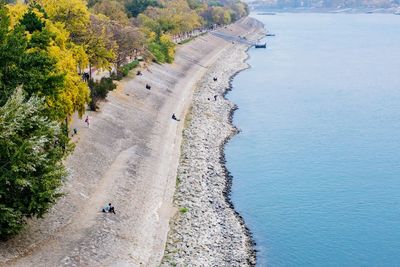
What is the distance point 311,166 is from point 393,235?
1791cm

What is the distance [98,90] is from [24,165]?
1553 inches

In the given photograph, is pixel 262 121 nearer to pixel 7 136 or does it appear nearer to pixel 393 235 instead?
pixel 393 235

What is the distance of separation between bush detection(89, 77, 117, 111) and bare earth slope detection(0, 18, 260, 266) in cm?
130

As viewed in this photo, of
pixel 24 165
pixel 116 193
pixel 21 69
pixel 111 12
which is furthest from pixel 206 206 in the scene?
pixel 111 12

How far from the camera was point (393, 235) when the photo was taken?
50594mm

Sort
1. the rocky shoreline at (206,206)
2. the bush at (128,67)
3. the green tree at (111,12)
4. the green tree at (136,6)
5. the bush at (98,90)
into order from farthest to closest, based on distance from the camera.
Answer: the green tree at (136,6), the green tree at (111,12), the bush at (128,67), the bush at (98,90), the rocky shoreline at (206,206)

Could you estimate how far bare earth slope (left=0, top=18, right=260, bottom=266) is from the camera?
38906 millimetres

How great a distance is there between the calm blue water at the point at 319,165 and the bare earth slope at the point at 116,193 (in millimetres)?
7740

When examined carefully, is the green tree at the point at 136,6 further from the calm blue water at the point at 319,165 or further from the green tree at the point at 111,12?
the calm blue water at the point at 319,165

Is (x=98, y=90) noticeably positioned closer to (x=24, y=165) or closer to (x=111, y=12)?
(x=24, y=165)

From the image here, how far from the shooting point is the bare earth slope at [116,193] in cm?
3891

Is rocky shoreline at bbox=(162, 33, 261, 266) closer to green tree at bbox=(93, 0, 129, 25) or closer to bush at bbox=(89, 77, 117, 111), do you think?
bush at bbox=(89, 77, 117, 111)

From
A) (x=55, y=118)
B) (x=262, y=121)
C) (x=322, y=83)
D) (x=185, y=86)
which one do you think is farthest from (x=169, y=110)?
(x=322, y=83)

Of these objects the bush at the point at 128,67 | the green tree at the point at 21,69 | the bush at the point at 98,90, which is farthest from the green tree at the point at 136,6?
the green tree at the point at 21,69
